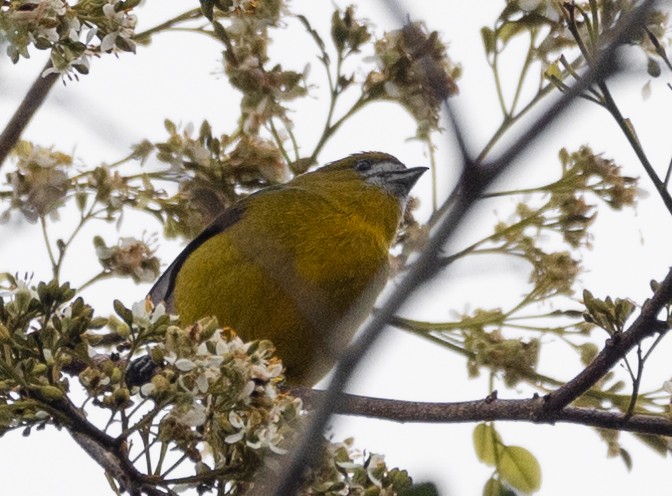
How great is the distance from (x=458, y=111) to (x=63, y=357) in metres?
1.61

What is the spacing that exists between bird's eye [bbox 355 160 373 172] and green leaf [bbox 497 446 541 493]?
8.04ft

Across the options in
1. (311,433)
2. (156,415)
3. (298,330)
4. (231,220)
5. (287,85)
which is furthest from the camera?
(231,220)

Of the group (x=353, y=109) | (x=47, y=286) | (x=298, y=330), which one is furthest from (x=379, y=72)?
(x=47, y=286)

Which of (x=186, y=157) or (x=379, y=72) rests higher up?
(x=379, y=72)

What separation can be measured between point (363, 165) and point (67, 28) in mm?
2817

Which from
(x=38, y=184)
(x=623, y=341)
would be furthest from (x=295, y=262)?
(x=623, y=341)

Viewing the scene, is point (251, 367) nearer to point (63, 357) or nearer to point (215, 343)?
point (215, 343)

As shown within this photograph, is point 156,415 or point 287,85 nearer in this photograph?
point 156,415

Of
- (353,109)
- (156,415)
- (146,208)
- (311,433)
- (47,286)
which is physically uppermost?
(353,109)

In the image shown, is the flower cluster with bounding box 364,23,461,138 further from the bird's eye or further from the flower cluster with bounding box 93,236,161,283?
the bird's eye

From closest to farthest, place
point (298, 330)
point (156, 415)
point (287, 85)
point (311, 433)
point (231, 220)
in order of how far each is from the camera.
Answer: point (311, 433), point (156, 415), point (287, 85), point (298, 330), point (231, 220)

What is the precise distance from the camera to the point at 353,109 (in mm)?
3676

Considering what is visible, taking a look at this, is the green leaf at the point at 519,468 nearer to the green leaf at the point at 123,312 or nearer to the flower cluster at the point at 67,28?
the green leaf at the point at 123,312

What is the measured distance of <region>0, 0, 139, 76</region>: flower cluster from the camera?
109 inches
